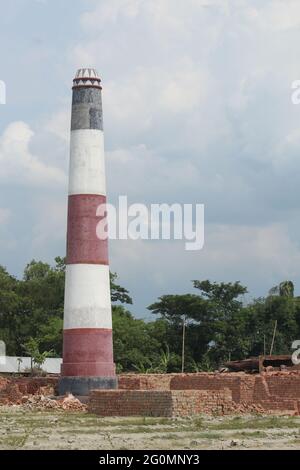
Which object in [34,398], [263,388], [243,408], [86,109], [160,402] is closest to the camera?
[160,402]

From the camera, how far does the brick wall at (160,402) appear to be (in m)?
25.8

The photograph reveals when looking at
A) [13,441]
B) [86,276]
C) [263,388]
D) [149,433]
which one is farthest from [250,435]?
[86,276]

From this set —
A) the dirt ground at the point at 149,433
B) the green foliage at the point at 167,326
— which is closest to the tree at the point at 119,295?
the green foliage at the point at 167,326

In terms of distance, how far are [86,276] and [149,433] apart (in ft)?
43.0

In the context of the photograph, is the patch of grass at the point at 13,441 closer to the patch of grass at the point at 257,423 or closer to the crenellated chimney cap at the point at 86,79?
the patch of grass at the point at 257,423

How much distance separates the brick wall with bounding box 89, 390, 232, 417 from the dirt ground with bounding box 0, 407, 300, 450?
0.60 m

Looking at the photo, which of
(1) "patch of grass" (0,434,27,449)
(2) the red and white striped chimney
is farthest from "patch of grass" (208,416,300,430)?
(2) the red and white striped chimney

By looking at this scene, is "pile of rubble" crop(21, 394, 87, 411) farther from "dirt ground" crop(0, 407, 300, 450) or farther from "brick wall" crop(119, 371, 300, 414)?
"dirt ground" crop(0, 407, 300, 450)

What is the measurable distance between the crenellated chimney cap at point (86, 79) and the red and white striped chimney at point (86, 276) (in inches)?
54.7

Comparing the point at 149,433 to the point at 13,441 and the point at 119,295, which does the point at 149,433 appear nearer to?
the point at 13,441

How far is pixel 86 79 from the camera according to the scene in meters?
35.1

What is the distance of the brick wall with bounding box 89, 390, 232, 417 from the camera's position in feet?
84.7
